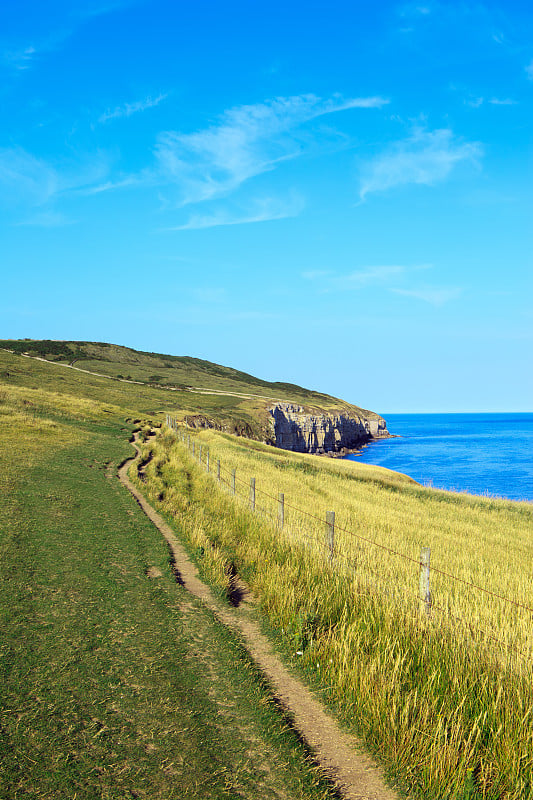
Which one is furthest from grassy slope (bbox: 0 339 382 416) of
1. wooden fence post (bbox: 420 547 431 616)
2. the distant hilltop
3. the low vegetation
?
wooden fence post (bbox: 420 547 431 616)

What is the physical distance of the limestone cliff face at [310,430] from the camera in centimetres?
10306

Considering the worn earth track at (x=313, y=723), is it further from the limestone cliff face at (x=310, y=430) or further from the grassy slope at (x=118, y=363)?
Answer: the grassy slope at (x=118, y=363)

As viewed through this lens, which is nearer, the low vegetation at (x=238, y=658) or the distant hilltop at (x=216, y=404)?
the low vegetation at (x=238, y=658)

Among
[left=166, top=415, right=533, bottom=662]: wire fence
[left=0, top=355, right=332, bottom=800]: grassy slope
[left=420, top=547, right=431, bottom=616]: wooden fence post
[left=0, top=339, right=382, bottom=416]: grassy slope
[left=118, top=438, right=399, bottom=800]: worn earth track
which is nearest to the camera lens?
[left=0, top=355, right=332, bottom=800]: grassy slope

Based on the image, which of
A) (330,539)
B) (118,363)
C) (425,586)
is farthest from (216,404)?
(425,586)

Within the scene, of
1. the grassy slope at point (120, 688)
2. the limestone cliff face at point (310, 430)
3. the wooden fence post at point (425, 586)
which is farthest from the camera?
the limestone cliff face at point (310, 430)

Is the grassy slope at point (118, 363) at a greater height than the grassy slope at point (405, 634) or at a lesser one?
greater

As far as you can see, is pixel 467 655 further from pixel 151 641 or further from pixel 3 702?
pixel 3 702

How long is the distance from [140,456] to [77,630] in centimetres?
2240

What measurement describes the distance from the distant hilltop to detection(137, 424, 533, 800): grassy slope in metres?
49.8

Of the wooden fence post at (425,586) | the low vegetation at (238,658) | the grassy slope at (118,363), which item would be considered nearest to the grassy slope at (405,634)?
the low vegetation at (238,658)

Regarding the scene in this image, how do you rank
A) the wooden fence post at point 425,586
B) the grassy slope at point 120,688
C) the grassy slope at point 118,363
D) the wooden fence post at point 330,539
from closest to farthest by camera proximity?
1. the grassy slope at point 120,688
2. the wooden fence post at point 425,586
3. the wooden fence post at point 330,539
4. the grassy slope at point 118,363

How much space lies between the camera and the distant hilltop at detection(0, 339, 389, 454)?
264 feet

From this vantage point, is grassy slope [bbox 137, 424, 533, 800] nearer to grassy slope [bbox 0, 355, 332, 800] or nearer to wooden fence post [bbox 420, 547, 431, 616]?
wooden fence post [bbox 420, 547, 431, 616]
